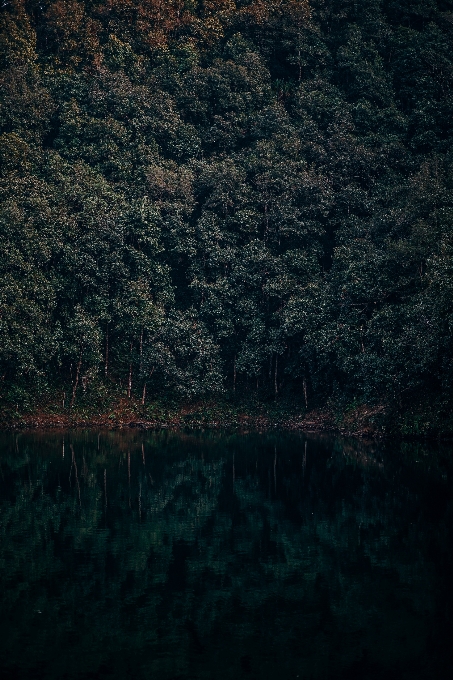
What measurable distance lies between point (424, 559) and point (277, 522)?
16.1 ft

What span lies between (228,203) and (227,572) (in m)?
37.3

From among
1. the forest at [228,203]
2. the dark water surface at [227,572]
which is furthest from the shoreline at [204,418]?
the dark water surface at [227,572]

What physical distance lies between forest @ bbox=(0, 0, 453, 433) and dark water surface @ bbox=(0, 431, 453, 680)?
15273mm

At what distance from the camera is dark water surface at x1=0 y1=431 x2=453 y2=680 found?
11.9 m

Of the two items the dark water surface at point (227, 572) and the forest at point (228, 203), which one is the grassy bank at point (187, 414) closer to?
the forest at point (228, 203)

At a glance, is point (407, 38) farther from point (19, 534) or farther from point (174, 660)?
point (174, 660)

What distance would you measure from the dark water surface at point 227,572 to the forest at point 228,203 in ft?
50.1

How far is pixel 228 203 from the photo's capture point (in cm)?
5062

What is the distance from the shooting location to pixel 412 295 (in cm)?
4253

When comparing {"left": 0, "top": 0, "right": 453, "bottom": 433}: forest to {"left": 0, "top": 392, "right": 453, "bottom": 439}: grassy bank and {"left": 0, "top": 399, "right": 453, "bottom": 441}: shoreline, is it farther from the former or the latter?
{"left": 0, "top": 399, "right": 453, "bottom": 441}: shoreline

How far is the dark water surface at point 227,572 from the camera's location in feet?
39.0

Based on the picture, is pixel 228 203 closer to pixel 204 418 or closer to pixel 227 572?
pixel 204 418

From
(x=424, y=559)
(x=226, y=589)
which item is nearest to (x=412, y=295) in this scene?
(x=424, y=559)

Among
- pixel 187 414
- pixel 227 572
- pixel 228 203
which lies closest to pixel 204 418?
pixel 187 414
